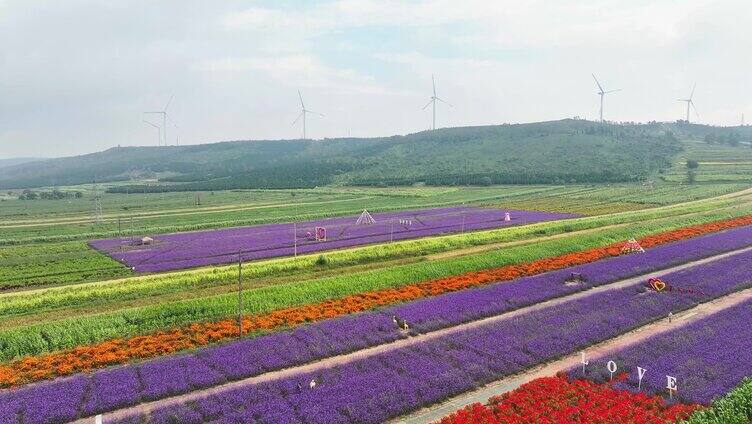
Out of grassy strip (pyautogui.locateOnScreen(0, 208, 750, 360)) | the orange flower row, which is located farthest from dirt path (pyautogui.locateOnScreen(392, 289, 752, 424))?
grassy strip (pyautogui.locateOnScreen(0, 208, 750, 360))

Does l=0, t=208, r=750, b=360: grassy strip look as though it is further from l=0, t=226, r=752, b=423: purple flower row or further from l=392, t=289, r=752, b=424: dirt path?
l=392, t=289, r=752, b=424: dirt path

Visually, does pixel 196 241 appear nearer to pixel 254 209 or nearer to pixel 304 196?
pixel 254 209

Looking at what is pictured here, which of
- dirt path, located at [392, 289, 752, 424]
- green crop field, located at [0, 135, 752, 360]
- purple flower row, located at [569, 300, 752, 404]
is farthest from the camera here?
green crop field, located at [0, 135, 752, 360]

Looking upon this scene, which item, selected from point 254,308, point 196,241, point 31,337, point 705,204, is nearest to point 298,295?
point 254,308

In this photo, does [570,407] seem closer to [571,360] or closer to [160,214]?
[571,360]

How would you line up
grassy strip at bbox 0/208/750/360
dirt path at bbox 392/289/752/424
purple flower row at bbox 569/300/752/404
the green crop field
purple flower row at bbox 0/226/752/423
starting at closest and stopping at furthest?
dirt path at bbox 392/289/752/424
purple flower row at bbox 569/300/752/404
purple flower row at bbox 0/226/752/423
grassy strip at bbox 0/208/750/360
the green crop field

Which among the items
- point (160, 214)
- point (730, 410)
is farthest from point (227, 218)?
point (730, 410)
